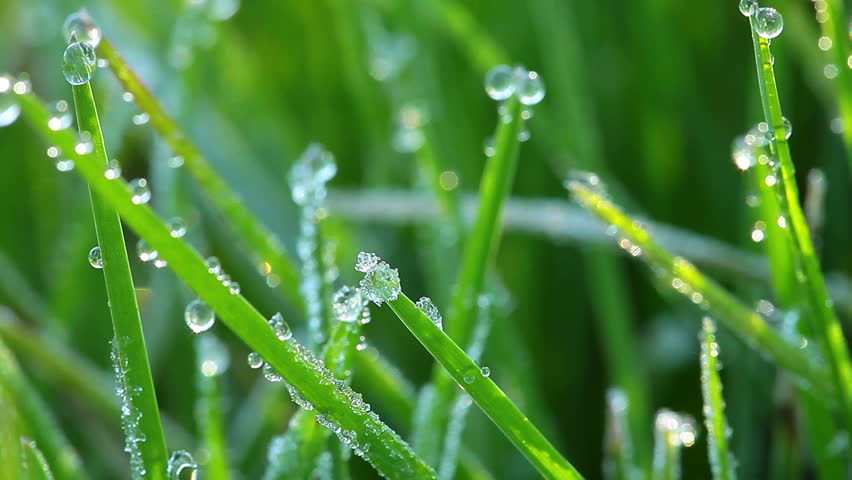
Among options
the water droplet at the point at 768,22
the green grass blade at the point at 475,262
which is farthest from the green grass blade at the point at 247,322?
the water droplet at the point at 768,22

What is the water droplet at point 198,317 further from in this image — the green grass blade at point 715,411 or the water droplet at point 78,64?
the green grass blade at point 715,411

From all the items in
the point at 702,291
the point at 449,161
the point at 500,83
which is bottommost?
the point at 702,291

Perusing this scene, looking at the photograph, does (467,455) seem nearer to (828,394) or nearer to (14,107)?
(828,394)

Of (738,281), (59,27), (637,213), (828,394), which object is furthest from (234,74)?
(828,394)

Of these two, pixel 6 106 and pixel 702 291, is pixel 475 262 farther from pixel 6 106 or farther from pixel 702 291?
pixel 6 106

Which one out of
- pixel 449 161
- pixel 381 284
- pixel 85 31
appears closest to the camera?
pixel 381 284

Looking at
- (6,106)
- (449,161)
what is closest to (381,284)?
(6,106)
